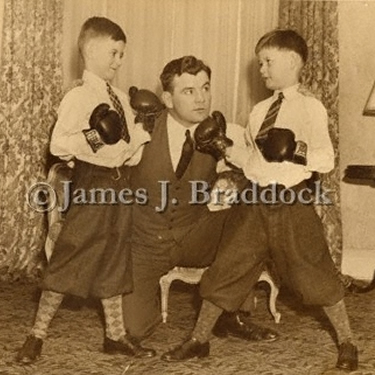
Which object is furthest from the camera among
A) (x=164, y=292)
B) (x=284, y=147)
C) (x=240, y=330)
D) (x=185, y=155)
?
(x=164, y=292)

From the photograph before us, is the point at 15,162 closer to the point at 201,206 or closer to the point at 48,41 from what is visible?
the point at 48,41

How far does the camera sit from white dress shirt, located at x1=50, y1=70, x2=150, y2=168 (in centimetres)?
295

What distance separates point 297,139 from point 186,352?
0.94 metres

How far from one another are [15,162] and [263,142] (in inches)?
95.4

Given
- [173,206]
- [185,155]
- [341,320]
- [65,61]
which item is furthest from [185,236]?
[65,61]

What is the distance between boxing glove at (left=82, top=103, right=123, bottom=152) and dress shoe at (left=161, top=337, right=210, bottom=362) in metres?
0.85

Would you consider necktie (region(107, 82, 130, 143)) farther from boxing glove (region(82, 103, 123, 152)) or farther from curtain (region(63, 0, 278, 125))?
curtain (region(63, 0, 278, 125))

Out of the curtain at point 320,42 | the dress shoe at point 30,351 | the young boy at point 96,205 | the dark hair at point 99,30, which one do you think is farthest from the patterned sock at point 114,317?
the curtain at point 320,42

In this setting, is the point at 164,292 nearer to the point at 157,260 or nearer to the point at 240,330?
the point at 157,260

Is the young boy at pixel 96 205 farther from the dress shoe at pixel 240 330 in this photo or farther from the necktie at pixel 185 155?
the dress shoe at pixel 240 330

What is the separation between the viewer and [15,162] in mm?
4957

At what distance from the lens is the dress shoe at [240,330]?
343 centimetres

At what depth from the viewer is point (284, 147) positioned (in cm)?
282

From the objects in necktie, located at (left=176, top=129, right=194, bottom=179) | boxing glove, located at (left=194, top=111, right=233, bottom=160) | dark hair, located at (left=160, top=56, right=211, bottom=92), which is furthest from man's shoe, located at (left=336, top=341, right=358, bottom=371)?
dark hair, located at (left=160, top=56, right=211, bottom=92)
